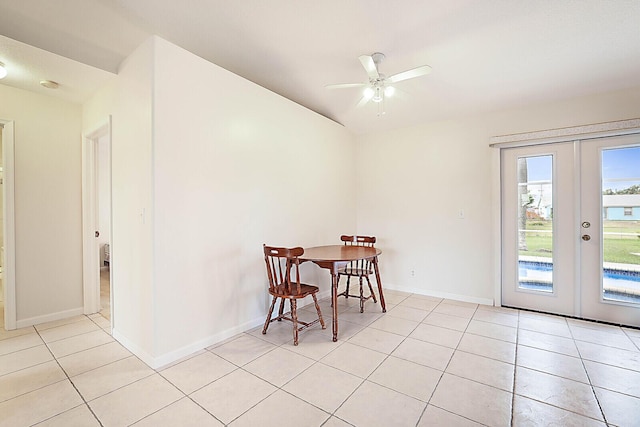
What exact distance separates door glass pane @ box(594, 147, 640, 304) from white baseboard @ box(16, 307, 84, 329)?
5817mm

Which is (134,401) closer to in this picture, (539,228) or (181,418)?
(181,418)

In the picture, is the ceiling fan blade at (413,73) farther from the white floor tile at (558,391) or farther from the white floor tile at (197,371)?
the white floor tile at (197,371)

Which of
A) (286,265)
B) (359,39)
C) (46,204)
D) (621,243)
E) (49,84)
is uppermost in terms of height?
(359,39)

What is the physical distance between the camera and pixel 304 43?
100 inches

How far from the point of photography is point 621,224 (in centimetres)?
297

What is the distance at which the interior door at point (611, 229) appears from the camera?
115 inches

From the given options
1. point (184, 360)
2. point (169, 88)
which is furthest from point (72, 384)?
point (169, 88)

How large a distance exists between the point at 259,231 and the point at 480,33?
263 centimetres

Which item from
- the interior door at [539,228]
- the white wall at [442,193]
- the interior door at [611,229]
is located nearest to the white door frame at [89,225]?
the white wall at [442,193]

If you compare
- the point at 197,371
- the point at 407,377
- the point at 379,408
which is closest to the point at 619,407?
the point at 407,377

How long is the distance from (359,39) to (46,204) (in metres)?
3.65

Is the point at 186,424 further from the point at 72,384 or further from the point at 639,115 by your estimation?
the point at 639,115

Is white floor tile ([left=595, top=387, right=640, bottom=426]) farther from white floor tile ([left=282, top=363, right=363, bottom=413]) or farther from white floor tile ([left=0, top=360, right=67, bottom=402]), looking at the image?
white floor tile ([left=0, top=360, right=67, bottom=402])

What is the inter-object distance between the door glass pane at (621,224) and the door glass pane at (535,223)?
0.46 m
